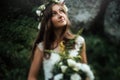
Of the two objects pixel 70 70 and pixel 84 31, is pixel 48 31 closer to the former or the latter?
pixel 70 70

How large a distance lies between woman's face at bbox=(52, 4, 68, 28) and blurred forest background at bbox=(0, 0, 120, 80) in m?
1.43

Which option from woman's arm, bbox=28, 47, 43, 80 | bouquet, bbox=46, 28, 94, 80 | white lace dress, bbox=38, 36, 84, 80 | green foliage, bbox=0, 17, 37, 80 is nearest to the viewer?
bouquet, bbox=46, 28, 94, 80

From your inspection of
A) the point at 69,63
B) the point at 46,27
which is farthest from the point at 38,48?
the point at 69,63

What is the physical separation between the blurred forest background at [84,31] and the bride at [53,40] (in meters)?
1.37

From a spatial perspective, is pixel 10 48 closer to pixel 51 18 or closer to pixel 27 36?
pixel 27 36

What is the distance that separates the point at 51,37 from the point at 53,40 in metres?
0.03

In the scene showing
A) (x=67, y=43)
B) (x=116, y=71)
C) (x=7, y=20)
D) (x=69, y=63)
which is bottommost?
(x=69, y=63)

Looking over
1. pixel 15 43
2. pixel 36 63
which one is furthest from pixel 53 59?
pixel 15 43

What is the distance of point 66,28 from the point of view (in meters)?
3.64

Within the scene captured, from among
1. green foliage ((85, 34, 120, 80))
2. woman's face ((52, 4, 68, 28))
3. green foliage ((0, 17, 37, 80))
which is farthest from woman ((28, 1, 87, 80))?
green foliage ((85, 34, 120, 80))

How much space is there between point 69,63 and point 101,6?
2.10 metres

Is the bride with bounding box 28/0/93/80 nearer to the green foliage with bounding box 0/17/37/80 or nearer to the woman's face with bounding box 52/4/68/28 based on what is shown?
the woman's face with bounding box 52/4/68/28

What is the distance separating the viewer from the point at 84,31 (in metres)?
5.20

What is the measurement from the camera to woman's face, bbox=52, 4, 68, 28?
3.64m
